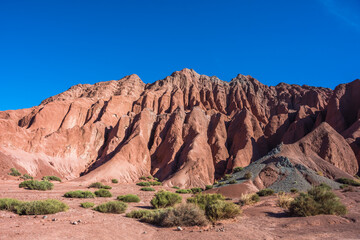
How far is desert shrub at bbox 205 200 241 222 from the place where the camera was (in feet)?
33.0

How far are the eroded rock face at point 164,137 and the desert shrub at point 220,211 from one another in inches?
814

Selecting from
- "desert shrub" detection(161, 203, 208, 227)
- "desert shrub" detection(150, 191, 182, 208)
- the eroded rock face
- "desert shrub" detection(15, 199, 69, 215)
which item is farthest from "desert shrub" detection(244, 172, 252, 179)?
"desert shrub" detection(15, 199, 69, 215)

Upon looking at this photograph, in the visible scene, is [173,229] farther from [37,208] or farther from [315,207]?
[315,207]

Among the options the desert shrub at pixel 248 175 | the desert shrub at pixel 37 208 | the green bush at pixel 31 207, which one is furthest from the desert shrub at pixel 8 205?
the desert shrub at pixel 248 175

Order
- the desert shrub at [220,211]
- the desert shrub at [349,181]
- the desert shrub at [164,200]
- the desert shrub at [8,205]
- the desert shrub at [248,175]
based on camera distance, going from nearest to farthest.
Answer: the desert shrub at [220,211], the desert shrub at [8,205], the desert shrub at [164,200], the desert shrub at [349,181], the desert shrub at [248,175]

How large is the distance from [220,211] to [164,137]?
51595 mm

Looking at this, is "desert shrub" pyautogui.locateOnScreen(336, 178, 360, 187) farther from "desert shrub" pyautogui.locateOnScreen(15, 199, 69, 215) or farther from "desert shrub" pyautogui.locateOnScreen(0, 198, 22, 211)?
"desert shrub" pyautogui.locateOnScreen(0, 198, 22, 211)

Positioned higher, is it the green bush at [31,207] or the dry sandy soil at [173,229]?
the green bush at [31,207]

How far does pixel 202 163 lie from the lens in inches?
1873

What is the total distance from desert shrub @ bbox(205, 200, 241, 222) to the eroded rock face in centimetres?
2067

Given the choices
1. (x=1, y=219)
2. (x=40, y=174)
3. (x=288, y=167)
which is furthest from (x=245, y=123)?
(x=1, y=219)

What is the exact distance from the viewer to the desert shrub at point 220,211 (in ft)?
33.0

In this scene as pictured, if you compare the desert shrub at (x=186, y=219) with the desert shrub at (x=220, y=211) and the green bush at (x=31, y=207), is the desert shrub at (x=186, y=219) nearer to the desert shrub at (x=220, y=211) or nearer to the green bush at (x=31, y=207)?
the desert shrub at (x=220, y=211)

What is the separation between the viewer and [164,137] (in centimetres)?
6134
